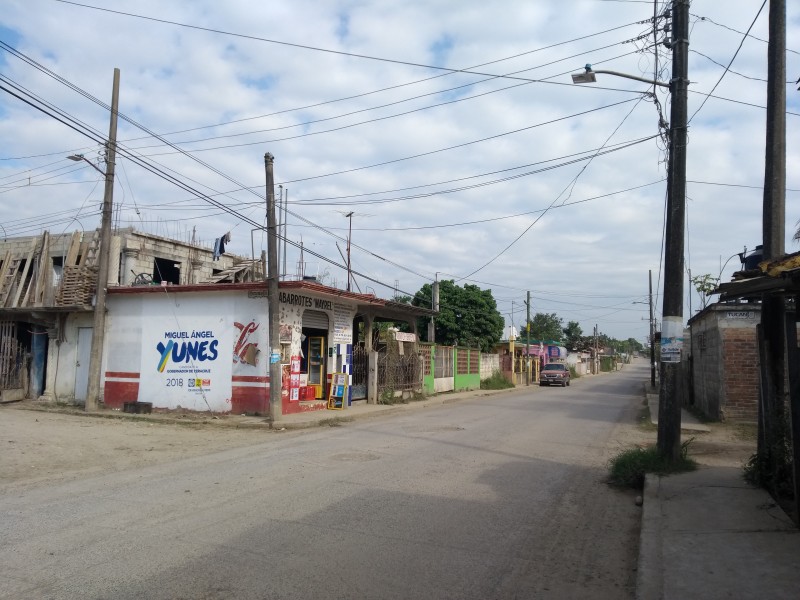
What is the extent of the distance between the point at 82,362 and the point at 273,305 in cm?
930

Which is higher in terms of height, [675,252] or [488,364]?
[675,252]

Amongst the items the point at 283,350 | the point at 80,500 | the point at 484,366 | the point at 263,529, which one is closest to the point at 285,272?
the point at 283,350

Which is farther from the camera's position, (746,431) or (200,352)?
(200,352)

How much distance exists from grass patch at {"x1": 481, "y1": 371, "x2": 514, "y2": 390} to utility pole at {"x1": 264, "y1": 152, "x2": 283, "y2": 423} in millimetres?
23257

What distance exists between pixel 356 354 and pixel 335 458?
1348 centimetres

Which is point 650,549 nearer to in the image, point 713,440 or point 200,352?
point 713,440

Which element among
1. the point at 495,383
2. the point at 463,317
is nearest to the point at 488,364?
the point at 495,383

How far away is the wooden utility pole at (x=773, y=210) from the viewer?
796cm

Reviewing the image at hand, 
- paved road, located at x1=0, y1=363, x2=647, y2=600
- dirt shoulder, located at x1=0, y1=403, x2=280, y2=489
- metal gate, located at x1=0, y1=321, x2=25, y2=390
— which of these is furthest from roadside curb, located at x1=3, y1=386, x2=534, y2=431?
paved road, located at x1=0, y1=363, x2=647, y2=600

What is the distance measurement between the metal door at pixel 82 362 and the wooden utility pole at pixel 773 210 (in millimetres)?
20817

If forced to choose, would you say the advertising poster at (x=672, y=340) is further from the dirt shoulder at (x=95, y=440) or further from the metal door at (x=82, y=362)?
the metal door at (x=82, y=362)

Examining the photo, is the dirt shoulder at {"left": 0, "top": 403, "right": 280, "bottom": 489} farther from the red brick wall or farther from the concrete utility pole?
the red brick wall

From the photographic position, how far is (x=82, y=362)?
21859 millimetres

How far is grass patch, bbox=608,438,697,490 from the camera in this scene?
8.99m
